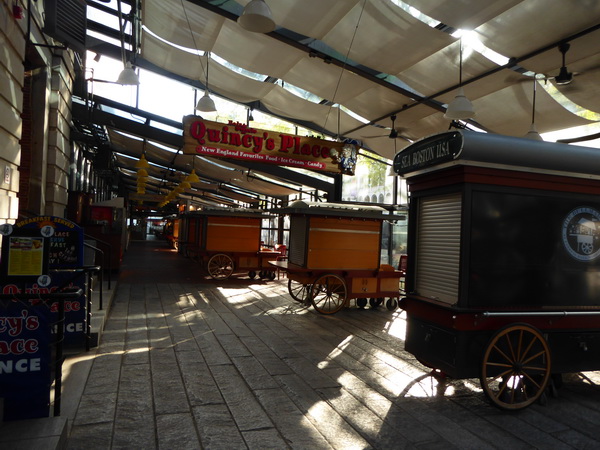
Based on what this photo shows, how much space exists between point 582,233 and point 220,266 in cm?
1108

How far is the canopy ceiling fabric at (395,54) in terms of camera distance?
6461 mm

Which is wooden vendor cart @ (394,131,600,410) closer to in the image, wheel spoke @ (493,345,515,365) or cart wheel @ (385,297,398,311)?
wheel spoke @ (493,345,515,365)

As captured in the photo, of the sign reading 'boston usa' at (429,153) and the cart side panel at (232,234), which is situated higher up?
the sign reading 'boston usa' at (429,153)

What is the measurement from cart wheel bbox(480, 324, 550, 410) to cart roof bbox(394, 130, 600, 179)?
1676 millimetres

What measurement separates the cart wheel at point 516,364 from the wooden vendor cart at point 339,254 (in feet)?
15.7

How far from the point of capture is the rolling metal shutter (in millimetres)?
4488

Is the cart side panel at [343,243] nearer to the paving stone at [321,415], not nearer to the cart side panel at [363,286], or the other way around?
the cart side panel at [363,286]

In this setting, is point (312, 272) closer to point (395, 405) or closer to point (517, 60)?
point (395, 405)

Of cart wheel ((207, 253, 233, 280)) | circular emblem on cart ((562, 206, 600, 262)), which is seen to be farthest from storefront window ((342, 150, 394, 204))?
circular emblem on cart ((562, 206, 600, 262))

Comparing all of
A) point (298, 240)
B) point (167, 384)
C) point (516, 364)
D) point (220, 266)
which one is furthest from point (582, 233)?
point (220, 266)

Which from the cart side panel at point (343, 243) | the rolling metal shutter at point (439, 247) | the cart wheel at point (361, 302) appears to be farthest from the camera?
the cart wheel at point (361, 302)

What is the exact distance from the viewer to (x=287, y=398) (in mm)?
4309

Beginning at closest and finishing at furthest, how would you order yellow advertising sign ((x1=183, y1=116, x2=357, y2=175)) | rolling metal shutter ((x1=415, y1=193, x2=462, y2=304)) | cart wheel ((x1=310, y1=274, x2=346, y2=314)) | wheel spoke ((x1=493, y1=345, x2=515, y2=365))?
wheel spoke ((x1=493, y1=345, x2=515, y2=365)) < rolling metal shutter ((x1=415, y1=193, x2=462, y2=304)) < cart wheel ((x1=310, y1=274, x2=346, y2=314)) < yellow advertising sign ((x1=183, y1=116, x2=357, y2=175))

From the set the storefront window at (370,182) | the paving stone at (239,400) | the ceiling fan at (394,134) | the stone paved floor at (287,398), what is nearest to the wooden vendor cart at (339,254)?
the stone paved floor at (287,398)
